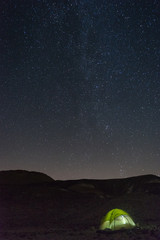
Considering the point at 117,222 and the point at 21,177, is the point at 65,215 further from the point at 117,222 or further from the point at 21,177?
the point at 21,177

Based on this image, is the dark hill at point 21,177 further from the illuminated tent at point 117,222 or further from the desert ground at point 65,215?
the illuminated tent at point 117,222

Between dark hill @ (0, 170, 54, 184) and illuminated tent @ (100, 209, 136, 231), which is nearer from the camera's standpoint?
illuminated tent @ (100, 209, 136, 231)

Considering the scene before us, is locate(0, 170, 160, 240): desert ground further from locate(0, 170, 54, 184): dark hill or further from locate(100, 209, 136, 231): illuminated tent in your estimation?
locate(0, 170, 54, 184): dark hill

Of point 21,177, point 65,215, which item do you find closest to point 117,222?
point 65,215

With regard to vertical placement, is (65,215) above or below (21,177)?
below

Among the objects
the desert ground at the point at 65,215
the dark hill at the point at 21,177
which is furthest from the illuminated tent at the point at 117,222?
the dark hill at the point at 21,177

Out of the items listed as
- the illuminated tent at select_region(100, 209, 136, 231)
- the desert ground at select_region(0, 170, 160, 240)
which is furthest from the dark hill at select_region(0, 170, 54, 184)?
the illuminated tent at select_region(100, 209, 136, 231)

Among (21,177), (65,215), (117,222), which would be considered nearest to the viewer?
(117,222)

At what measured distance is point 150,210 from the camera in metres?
40.3

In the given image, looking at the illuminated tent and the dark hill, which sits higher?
the dark hill

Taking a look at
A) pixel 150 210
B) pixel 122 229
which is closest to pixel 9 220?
pixel 122 229

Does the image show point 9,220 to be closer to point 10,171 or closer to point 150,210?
point 150,210

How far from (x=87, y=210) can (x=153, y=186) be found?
37.8 metres

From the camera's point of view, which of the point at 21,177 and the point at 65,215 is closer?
the point at 65,215
